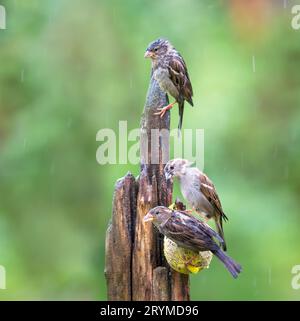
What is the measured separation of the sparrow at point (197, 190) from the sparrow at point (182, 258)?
209 millimetres

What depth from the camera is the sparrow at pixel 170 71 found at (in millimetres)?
7250

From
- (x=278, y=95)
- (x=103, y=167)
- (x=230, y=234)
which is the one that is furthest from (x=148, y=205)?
(x=278, y=95)

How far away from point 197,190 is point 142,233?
1.79ft

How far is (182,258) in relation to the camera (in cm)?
670

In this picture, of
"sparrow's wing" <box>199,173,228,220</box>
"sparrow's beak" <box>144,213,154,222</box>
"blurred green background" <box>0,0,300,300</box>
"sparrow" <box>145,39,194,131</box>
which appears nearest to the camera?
"sparrow's beak" <box>144,213,154,222</box>

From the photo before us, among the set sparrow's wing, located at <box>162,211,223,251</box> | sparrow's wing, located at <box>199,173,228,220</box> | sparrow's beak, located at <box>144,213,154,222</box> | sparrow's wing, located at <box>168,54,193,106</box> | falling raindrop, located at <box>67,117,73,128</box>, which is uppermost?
falling raindrop, located at <box>67,117,73,128</box>

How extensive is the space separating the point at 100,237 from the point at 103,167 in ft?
2.51

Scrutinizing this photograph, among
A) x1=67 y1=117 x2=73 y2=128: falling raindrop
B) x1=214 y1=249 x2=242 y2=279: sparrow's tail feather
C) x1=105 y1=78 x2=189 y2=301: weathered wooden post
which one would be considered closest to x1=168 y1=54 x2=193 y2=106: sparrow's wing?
x1=105 y1=78 x2=189 y2=301: weathered wooden post

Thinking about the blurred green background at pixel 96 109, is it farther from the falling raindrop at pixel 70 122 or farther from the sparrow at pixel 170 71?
the sparrow at pixel 170 71

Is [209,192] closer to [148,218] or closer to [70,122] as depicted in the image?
[148,218]

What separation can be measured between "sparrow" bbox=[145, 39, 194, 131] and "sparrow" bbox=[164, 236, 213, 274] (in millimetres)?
1093

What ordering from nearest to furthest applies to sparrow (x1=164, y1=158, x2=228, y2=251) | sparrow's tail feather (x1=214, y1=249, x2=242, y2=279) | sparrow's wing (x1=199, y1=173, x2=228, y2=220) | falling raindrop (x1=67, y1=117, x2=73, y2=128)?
sparrow's tail feather (x1=214, y1=249, x2=242, y2=279) < sparrow (x1=164, y1=158, x2=228, y2=251) < sparrow's wing (x1=199, y1=173, x2=228, y2=220) < falling raindrop (x1=67, y1=117, x2=73, y2=128)

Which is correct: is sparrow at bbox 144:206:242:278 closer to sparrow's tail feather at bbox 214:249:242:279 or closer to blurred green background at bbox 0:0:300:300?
sparrow's tail feather at bbox 214:249:242:279

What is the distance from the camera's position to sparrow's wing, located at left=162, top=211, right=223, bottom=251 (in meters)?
6.63
